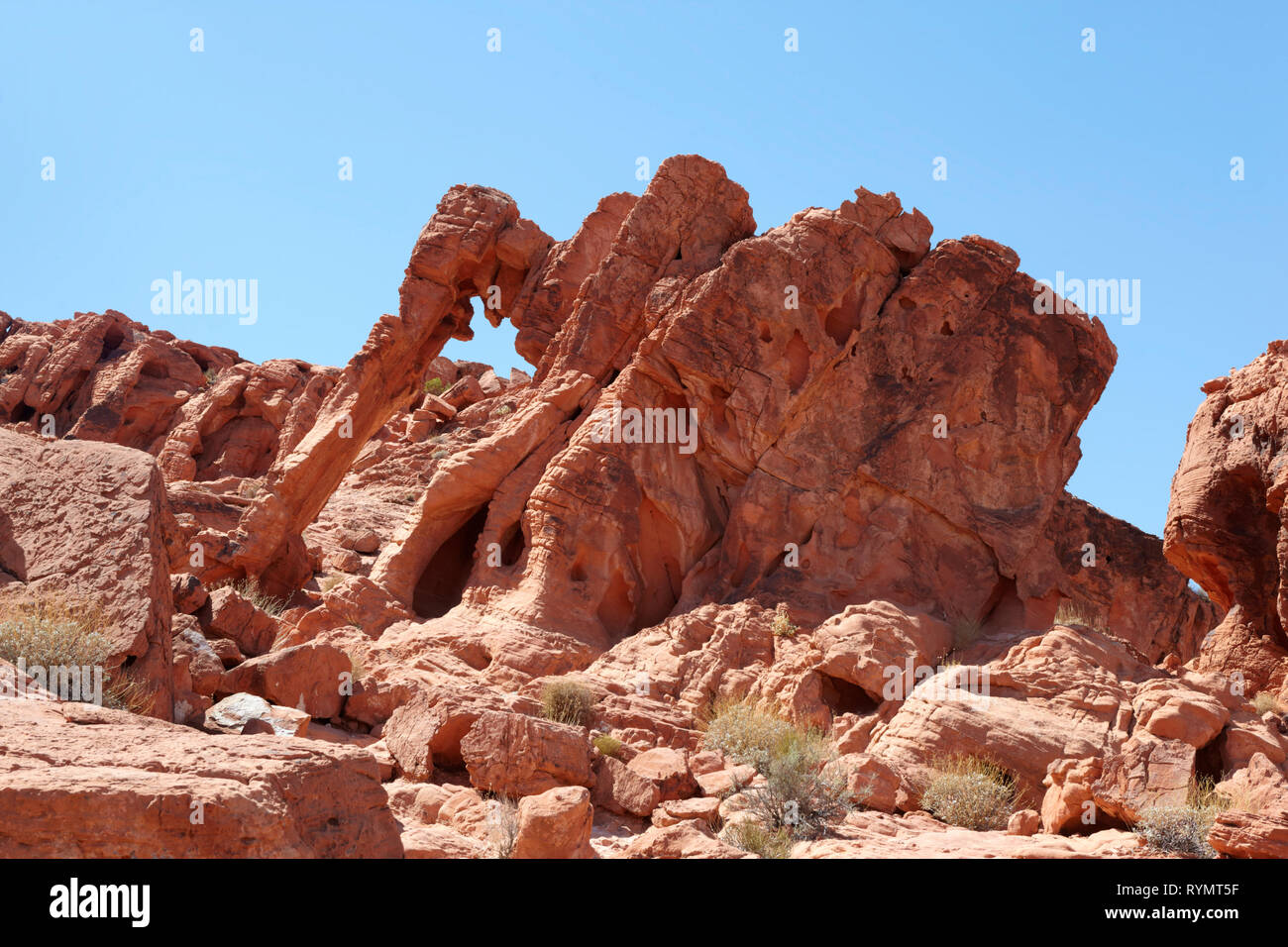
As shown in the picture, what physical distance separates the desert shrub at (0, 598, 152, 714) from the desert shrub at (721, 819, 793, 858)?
4250mm

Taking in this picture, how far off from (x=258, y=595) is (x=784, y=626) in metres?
8.19

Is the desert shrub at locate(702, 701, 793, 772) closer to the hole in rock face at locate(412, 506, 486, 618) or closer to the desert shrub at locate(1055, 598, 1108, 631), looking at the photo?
the hole in rock face at locate(412, 506, 486, 618)

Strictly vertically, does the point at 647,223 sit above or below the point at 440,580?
above

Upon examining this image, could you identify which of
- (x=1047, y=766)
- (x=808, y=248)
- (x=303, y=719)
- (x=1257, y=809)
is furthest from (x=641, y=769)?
(x=808, y=248)

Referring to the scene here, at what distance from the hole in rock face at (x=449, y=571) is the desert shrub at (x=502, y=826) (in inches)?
322

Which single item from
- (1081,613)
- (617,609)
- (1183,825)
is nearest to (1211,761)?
(1183,825)

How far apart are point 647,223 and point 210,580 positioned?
8463 millimetres

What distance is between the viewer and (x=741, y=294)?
1588 centimetres

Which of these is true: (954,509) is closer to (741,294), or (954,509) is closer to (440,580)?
(741,294)

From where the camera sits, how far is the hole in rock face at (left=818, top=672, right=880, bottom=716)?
12.9 metres

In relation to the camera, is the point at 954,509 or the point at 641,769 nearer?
the point at 641,769

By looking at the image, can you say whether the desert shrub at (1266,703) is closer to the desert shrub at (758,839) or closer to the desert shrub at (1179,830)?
the desert shrub at (1179,830)

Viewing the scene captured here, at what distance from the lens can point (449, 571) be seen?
55.8 feet

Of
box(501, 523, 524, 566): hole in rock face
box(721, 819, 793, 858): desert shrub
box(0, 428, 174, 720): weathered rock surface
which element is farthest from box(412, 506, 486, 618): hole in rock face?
box(721, 819, 793, 858): desert shrub
